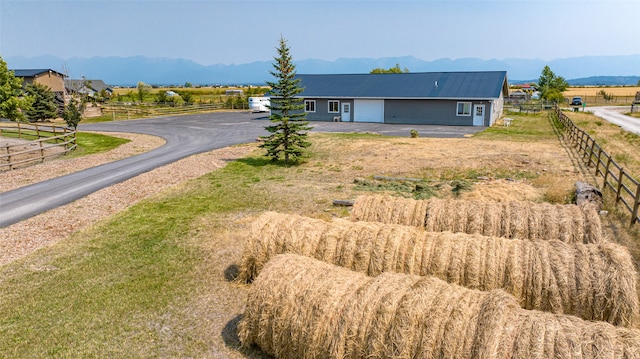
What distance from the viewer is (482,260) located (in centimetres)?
751

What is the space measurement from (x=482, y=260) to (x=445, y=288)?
2.06m

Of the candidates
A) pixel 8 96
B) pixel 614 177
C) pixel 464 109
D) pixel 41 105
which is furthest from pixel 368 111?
pixel 41 105

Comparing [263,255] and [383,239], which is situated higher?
[383,239]

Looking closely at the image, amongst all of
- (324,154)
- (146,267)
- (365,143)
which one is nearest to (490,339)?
(146,267)

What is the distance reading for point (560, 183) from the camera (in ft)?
54.5

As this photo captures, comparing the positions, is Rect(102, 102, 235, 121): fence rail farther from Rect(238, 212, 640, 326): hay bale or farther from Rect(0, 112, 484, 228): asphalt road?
Rect(238, 212, 640, 326): hay bale

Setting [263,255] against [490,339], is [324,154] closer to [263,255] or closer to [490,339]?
[263,255]

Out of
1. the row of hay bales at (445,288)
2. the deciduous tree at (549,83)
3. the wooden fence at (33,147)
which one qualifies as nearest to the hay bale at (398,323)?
the row of hay bales at (445,288)

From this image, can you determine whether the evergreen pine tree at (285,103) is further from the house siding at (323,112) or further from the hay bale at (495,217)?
the house siding at (323,112)

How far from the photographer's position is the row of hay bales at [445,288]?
5039 millimetres

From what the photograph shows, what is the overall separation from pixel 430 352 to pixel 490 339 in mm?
751

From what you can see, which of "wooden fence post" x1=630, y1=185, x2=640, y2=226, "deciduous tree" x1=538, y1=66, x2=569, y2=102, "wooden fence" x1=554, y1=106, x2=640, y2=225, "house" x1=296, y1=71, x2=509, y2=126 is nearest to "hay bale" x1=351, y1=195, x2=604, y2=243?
"wooden fence post" x1=630, y1=185, x2=640, y2=226

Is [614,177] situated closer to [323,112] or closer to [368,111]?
[368,111]

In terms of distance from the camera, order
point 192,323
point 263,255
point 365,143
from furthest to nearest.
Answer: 1. point 365,143
2. point 263,255
3. point 192,323
